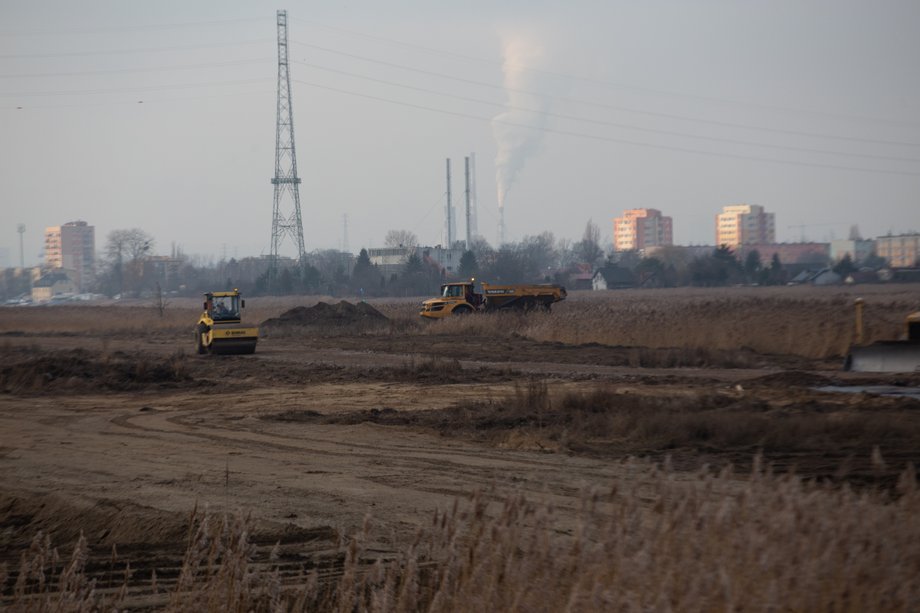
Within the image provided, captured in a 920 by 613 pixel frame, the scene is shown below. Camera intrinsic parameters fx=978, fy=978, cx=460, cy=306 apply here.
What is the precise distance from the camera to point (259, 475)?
1343 cm

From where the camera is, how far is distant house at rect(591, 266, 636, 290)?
128625 mm

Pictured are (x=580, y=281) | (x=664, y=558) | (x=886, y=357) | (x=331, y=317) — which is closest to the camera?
(x=664, y=558)

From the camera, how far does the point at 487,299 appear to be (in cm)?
5159

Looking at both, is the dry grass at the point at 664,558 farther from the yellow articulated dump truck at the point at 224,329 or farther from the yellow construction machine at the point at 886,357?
the yellow articulated dump truck at the point at 224,329

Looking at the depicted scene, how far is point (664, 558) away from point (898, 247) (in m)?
192

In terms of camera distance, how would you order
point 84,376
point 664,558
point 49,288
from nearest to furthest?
point 664,558, point 84,376, point 49,288

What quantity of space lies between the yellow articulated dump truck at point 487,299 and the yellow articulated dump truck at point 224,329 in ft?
48.7

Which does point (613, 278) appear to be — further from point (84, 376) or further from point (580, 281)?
point (84, 376)

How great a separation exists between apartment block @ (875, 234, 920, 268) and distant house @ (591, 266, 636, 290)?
→ 57.4 meters

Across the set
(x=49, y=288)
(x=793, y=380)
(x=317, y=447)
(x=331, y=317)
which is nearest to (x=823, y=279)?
(x=331, y=317)

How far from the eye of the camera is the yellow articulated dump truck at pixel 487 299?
51.0 m

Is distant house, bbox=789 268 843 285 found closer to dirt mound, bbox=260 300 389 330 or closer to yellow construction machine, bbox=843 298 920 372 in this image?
dirt mound, bbox=260 300 389 330

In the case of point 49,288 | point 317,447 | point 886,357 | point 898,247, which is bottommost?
point 317,447

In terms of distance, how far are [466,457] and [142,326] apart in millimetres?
54351
